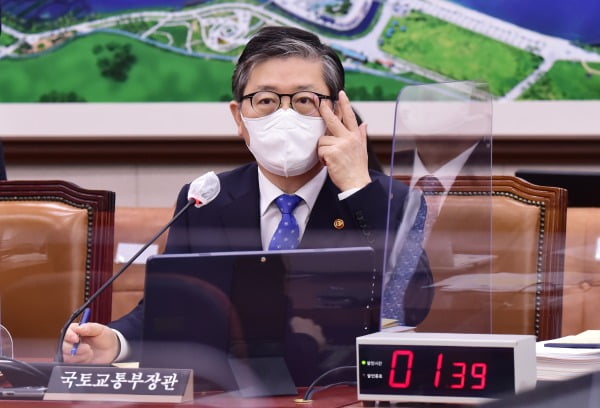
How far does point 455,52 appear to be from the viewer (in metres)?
3.41

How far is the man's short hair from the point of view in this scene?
178 cm

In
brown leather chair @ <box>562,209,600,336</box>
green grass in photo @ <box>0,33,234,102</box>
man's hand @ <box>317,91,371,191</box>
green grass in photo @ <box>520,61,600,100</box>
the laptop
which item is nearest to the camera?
the laptop

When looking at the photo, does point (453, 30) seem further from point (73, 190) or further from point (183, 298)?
point (183, 298)

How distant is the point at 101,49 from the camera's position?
11.6 ft

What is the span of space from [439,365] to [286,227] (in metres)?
0.70

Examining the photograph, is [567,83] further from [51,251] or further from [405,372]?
[405,372]

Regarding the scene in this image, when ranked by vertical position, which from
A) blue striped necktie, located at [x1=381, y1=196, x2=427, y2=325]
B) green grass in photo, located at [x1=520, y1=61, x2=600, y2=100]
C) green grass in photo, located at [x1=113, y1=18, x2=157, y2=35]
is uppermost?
green grass in photo, located at [x1=113, y1=18, x2=157, y2=35]

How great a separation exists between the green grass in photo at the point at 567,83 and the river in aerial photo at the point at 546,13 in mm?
119

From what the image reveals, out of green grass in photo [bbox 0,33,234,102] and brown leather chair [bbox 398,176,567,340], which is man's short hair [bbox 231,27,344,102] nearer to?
brown leather chair [bbox 398,176,567,340]

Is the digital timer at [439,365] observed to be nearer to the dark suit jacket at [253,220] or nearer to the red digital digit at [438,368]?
the red digital digit at [438,368]

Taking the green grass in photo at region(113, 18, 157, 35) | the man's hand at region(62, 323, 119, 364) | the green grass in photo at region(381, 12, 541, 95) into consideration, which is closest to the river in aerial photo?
the green grass in photo at region(381, 12, 541, 95)

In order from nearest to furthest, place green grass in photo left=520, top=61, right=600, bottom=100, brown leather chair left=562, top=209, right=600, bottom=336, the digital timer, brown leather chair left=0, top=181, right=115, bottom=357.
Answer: the digital timer
brown leather chair left=562, top=209, right=600, bottom=336
brown leather chair left=0, top=181, right=115, bottom=357
green grass in photo left=520, top=61, right=600, bottom=100

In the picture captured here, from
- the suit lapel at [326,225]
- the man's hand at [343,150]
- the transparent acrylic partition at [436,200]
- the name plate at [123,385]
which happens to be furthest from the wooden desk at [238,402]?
the man's hand at [343,150]

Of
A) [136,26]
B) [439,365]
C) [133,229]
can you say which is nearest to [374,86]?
[136,26]
